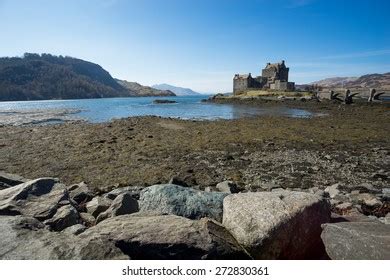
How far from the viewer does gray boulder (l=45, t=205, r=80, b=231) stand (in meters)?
6.07

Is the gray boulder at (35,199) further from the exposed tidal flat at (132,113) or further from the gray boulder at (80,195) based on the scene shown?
the exposed tidal flat at (132,113)

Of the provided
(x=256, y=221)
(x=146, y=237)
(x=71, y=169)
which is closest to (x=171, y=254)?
(x=146, y=237)

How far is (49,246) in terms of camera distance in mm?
4398

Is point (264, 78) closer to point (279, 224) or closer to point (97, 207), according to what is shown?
point (97, 207)

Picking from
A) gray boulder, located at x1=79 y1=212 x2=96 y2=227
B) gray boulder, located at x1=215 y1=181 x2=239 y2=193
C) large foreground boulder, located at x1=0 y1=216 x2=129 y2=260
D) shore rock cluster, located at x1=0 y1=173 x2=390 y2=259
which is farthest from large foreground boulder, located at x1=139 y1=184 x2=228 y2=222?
gray boulder, located at x1=215 y1=181 x2=239 y2=193

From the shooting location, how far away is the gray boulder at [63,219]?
6074 millimetres

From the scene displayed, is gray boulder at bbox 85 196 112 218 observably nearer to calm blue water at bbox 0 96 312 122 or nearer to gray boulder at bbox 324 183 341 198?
gray boulder at bbox 324 183 341 198

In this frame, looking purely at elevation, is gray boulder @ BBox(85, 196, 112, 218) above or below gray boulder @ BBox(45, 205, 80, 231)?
below

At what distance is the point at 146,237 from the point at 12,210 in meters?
Result: 3.33

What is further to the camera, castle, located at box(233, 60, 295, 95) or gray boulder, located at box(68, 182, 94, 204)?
castle, located at box(233, 60, 295, 95)

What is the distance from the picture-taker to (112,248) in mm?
4352

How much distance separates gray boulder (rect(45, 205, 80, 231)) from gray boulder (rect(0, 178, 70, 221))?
0.20 meters

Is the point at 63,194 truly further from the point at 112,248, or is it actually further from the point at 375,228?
the point at 375,228

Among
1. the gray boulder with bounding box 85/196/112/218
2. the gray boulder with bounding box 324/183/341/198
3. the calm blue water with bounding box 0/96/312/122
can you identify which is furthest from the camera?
the calm blue water with bounding box 0/96/312/122
